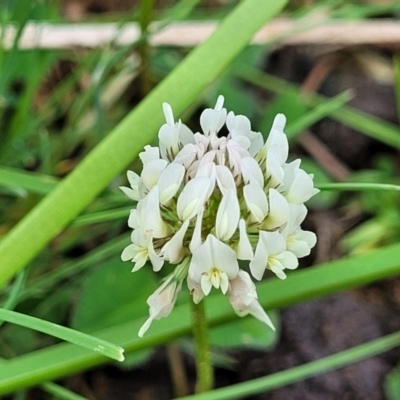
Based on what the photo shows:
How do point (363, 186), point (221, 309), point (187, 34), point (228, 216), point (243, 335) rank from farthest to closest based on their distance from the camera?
point (187, 34) → point (243, 335) → point (221, 309) → point (363, 186) → point (228, 216)

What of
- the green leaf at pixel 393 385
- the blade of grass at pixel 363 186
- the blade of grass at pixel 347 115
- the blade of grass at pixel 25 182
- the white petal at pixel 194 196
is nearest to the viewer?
the white petal at pixel 194 196

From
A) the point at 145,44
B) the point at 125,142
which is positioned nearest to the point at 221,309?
the point at 125,142

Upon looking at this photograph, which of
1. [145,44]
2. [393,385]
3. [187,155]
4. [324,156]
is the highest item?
[145,44]

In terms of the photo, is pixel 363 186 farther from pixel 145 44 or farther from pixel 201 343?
pixel 145 44

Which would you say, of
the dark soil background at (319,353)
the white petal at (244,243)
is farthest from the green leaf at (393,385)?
the white petal at (244,243)

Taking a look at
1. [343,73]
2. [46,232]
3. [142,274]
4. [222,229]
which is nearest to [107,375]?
[142,274]

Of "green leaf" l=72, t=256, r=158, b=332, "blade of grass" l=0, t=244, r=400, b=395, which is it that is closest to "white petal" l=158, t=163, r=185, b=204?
"blade of grass" l=0, t=244, r=400, b=395

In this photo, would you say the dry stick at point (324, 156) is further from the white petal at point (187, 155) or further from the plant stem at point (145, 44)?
the white petal at point (187, 155)
